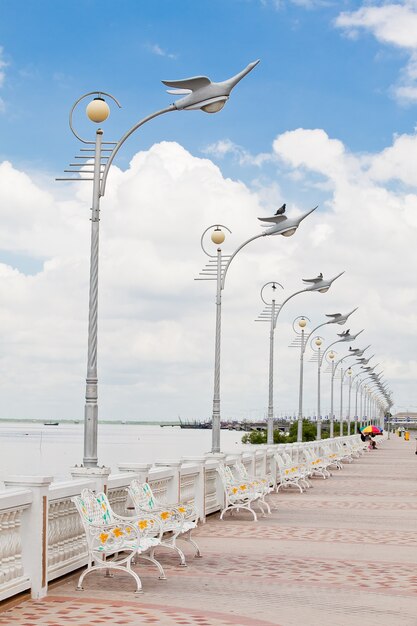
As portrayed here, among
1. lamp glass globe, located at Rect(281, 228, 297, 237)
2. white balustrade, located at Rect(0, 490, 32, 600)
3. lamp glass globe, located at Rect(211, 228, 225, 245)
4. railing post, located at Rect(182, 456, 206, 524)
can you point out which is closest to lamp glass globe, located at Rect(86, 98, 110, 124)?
white balustrade, located at Rect(0, 490, 32, 600)

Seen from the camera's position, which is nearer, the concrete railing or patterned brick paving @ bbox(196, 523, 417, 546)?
the concrete railing

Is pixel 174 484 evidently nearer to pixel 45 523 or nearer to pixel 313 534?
pixel 313 534

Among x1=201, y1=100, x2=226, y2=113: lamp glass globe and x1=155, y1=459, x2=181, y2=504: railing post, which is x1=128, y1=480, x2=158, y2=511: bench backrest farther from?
x1=201, y1=100, x2=226, y2=113: lamp glass globe

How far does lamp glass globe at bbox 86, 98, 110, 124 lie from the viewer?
12.3 metres

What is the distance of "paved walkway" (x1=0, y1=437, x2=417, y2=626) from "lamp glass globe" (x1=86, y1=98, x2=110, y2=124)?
17.9ft

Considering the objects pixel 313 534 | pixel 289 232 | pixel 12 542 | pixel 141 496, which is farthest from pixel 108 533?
pixel 289 232

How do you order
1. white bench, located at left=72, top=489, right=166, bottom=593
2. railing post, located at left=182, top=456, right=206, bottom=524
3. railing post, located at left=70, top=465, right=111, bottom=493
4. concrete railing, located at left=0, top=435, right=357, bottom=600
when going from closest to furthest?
concrete railing, located at left=0, top=435, right=357, bottom=600 → white bench, located at left=72, top=489, right=166, bottom=593 → railing post, located at left=70, top=465, right=111, bottom=493 → railing post, located at left=182, top=456, right=206, bottom=524

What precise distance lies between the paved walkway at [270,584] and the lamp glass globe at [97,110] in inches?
215

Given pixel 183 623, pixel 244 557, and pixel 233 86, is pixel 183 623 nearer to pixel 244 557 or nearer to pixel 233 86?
pixel 244 557

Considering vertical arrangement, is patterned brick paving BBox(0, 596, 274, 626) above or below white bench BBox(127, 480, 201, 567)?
below

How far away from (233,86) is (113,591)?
7.32 meters

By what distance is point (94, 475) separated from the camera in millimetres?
11141

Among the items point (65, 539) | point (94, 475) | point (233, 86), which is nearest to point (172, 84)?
point (233, 86)

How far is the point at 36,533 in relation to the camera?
9.20m
